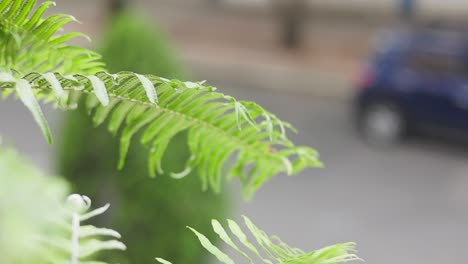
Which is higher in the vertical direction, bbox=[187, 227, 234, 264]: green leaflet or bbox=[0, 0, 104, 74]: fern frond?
bbox=[0, 0, 104, 74]: fern frond

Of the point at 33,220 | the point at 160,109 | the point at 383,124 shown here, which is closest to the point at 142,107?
the point at 160,109

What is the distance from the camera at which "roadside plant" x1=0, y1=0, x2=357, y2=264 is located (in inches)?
44.1

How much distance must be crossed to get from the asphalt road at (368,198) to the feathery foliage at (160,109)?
18.3 ft

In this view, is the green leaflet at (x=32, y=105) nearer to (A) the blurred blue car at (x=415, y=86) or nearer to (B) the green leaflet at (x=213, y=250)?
(B) the green leaflet at (x=213, y=250)

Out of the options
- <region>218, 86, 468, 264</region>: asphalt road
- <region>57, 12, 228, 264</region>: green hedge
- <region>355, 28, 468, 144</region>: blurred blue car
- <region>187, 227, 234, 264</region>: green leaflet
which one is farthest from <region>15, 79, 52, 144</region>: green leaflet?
<region>355, 28, 468, 144</region>: blurred blue car

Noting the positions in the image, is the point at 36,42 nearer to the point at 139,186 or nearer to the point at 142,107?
the point at 142,107

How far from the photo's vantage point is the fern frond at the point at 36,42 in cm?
141

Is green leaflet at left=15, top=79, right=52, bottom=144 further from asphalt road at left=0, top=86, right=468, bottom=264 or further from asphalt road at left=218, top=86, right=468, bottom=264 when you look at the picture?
asphalt road at left=218, top=86, right=468, bottom=264

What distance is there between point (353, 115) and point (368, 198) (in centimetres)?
227

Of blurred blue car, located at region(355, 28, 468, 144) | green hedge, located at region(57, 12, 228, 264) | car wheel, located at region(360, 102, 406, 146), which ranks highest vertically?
green hedge, located at region(57, 12, 228, 264)

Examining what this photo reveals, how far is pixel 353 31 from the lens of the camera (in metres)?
15.0

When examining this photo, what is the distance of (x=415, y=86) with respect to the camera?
980 cm

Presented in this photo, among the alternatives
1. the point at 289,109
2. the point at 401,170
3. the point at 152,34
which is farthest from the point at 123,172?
the point at 289,109

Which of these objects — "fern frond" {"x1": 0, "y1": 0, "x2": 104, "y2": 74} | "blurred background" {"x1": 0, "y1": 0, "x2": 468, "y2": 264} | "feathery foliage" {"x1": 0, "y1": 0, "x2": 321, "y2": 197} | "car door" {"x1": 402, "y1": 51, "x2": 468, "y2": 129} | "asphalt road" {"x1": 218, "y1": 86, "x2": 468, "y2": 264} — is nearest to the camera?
"feathery foliage" {"x1": 0, "y1": 0, "x2": 321, "y2": 197}
